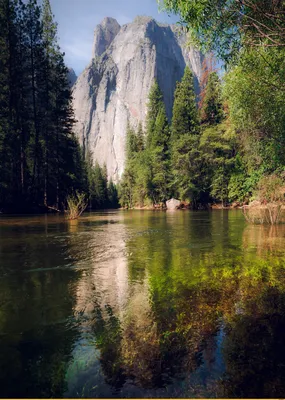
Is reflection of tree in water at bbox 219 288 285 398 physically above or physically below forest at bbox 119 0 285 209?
below

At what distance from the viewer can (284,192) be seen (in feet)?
47.5

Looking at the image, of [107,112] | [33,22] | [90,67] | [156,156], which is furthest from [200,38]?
[90,67]

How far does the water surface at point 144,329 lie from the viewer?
7.79 ft

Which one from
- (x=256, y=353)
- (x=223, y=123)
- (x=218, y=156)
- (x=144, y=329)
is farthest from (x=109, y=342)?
(x=218, y=156)

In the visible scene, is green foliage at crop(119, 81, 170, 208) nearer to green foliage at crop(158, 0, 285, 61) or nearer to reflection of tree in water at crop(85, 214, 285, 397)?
green foliage at crop(158, 0, 285, 61)

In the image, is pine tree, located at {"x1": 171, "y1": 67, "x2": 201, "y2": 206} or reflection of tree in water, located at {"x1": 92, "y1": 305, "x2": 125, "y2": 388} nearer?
reflection of tree in water, located at {"x1": 92, "y1": 305, "x2": 125, "y2": 388}

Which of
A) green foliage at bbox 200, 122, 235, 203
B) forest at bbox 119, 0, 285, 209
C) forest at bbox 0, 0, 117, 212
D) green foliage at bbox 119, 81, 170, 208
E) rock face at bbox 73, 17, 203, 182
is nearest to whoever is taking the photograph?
forest at bbox 119, 0, 285, 209

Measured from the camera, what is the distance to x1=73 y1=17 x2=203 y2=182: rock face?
14188 cm

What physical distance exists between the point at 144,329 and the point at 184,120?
4710 cm

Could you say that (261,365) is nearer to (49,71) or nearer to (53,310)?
(53,310)

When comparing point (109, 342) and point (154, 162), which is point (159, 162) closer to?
point (154, 162)

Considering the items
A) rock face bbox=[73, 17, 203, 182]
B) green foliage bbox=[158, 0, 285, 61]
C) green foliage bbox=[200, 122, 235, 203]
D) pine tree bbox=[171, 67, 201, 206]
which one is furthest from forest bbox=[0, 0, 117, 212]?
rock face bbox=[73, 17, 203, 182]

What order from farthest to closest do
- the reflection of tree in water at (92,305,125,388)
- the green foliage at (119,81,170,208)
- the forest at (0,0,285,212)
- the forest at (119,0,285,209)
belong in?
the green foliage at (119,81,170,208), the forest at (0,0,285,212), the forest at (119,0,285,209), the reflection of tree in water at (92,305,125,388)

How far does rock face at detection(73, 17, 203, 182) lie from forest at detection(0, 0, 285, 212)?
8007 cm
